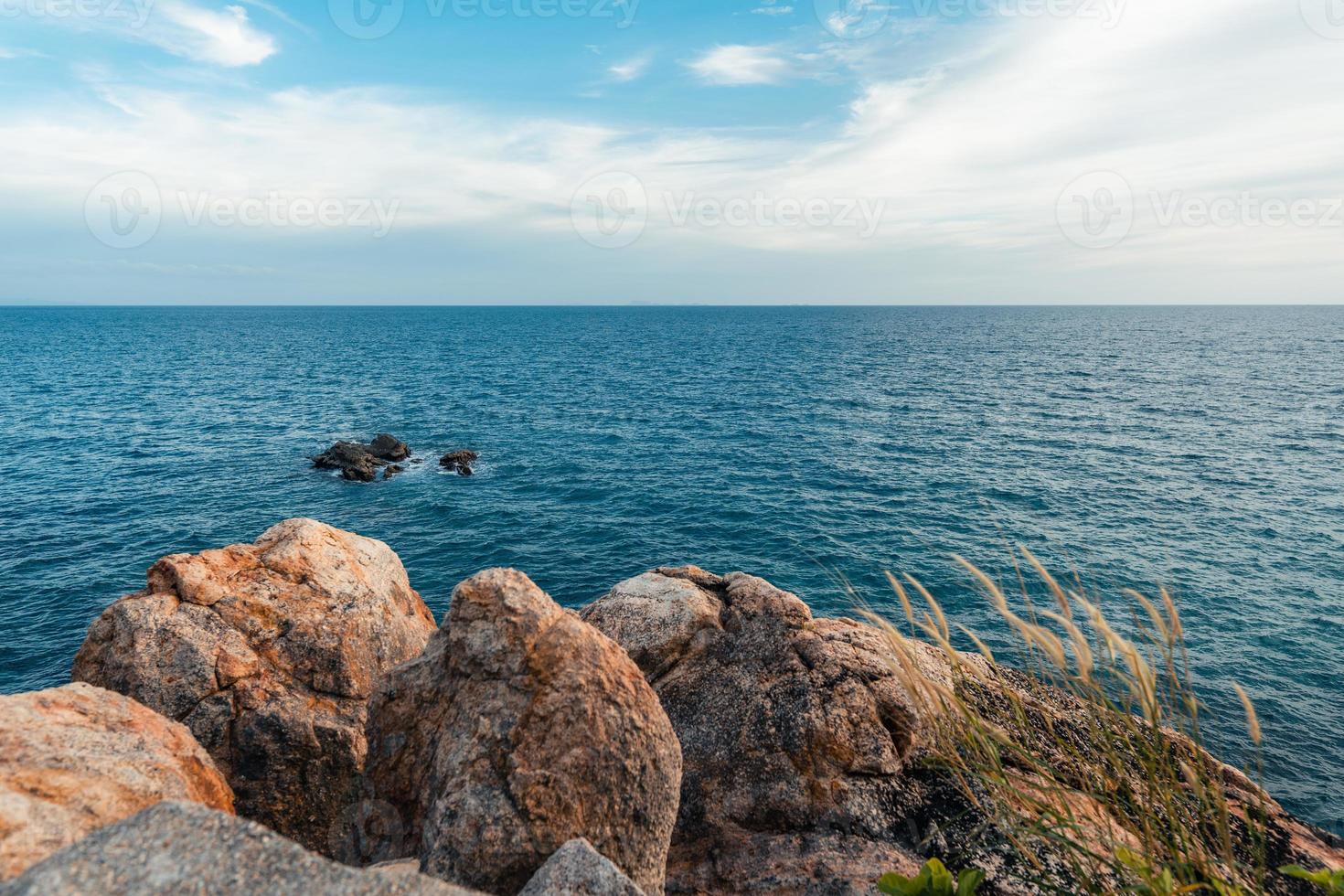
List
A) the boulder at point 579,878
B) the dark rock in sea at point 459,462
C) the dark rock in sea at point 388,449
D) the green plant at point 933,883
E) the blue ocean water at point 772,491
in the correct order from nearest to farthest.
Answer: the green plant at point 933,883 < the boulder at point 579,878 < the blue ocean water at point 772,491 < the dark rock in sea at point 459,462 < the dark rock in sea at point 388,449

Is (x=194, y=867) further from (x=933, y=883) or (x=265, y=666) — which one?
(x=265, y=666)

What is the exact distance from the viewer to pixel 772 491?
140ft

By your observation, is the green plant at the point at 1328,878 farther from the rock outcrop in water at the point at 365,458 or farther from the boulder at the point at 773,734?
the rock outcrop in water at the point at 365,458

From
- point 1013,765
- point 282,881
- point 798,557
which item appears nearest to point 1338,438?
point 798,557

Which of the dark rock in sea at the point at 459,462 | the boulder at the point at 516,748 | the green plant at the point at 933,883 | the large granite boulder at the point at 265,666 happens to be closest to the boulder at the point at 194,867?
the boulder at the point at 516,748

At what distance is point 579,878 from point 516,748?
1940mm

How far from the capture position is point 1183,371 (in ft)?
325

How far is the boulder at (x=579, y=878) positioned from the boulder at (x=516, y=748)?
1.10 meters

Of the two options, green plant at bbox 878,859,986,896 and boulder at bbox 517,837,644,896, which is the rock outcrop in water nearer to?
boulder at bbox 517,837,644,896

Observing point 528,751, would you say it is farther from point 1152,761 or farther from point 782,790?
point 1152,761

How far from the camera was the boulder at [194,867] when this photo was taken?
12.7 ft

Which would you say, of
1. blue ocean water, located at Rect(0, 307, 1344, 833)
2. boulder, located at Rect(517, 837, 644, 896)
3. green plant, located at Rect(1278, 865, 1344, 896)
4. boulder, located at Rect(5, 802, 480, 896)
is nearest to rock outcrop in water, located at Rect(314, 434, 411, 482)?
blue ocean water, located at Rect(0, 307, 1344, 833)

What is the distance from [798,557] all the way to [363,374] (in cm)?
8694

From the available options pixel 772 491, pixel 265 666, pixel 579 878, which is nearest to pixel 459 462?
pixel 772 491
